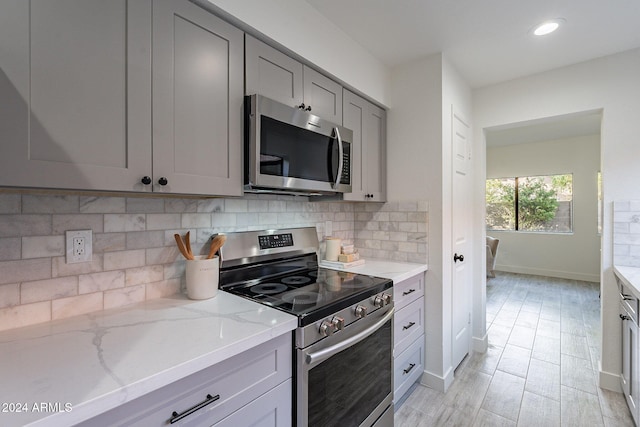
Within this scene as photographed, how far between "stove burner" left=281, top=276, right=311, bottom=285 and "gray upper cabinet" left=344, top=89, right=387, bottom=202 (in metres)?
0.60

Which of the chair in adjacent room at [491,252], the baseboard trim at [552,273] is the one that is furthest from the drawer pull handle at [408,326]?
the baseboard trim at [552,273]

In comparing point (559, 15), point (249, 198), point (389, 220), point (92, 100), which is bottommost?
point (389, 220)

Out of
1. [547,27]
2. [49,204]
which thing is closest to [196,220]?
[49,204]

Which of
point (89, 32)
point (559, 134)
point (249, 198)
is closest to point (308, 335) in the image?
point (249, 198)

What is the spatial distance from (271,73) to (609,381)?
10.1 ft

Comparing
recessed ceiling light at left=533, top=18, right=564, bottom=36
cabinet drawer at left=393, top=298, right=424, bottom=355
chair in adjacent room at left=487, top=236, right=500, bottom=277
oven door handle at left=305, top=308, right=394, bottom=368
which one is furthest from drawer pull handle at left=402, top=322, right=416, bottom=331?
chair in adjacent room at left=487, top=236, right=500, bottom=277

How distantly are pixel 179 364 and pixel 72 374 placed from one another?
0.81ft

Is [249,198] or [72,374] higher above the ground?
[249,198]

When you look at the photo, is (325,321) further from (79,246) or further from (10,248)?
(10,248)

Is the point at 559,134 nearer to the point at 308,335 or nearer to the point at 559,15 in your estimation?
the point at 559,15

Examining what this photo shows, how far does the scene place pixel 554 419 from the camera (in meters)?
1.87

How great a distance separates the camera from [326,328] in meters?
1.25

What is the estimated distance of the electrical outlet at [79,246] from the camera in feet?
3.71

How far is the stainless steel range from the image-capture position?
120 centimetres
